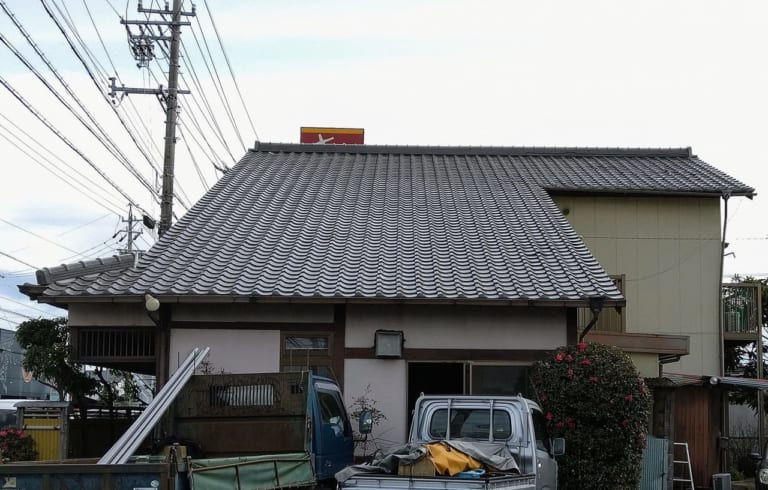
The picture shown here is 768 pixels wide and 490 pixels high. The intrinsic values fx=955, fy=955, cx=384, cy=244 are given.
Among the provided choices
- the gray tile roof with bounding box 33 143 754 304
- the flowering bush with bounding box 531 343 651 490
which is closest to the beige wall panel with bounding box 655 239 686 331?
the gray tile roof with bounding box 33 143 754 304

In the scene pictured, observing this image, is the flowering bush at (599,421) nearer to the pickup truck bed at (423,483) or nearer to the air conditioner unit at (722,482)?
the air conditioner unit at (722,482)

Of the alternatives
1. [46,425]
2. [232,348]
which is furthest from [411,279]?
[46,425]

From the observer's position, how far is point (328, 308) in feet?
50.0

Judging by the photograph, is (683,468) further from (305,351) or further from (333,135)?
(333,135)

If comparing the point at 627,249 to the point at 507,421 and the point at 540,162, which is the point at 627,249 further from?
the point at 507,421

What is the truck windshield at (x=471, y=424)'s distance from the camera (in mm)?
11430

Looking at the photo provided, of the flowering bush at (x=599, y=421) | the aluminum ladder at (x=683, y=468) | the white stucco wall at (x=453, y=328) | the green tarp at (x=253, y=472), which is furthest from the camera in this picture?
the aluminum ladder at (x=683, y=468)

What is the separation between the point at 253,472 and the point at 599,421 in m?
6.28

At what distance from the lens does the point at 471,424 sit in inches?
457

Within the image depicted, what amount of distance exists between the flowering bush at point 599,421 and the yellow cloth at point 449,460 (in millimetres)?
4127

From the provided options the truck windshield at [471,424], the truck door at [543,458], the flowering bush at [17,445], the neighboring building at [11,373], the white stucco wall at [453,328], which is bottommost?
the neighboring building at [11,373]

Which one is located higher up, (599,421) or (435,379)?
(435,379)

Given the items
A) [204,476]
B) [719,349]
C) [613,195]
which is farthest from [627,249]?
[204,476]

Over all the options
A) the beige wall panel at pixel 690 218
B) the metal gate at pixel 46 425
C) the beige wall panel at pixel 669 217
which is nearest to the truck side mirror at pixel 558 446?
the metal gate at pixel 46 425
